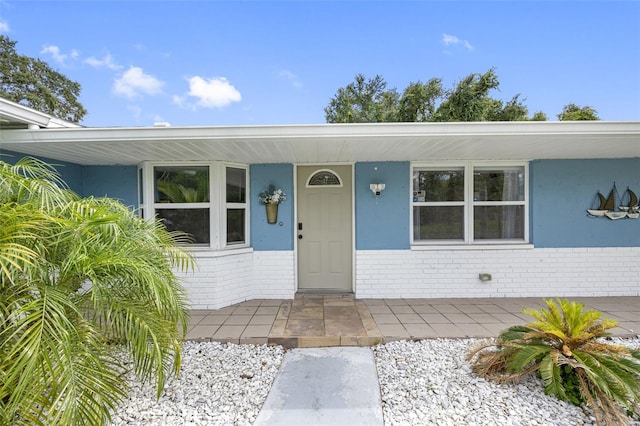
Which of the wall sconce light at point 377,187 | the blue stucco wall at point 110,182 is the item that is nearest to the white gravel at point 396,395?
the wall sconce light at point 377,187

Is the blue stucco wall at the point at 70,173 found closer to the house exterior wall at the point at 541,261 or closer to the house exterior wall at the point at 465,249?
the house exterior wall at the point at 465,249

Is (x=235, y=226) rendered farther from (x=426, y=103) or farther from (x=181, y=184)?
(x=426, y=103)

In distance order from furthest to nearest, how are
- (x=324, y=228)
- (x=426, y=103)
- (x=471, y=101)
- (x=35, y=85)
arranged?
(x=35, y=85) < (x=426, y=103) < (x=471, y=101) < (x=324, y=228)

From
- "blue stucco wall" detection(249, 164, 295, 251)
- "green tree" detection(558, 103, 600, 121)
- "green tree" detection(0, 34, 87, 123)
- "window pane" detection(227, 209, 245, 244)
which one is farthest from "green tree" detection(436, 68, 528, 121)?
"green tree" detection(0, 34, 87, 123)

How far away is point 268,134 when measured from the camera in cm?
318

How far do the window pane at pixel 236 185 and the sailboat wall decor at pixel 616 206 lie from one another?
524 cm

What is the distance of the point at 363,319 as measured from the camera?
3627mm

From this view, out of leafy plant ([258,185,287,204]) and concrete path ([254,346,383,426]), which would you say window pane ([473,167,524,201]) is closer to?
leafy plant ([258,185,287,204])

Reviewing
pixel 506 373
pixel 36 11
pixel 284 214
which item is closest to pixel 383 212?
pixel 284 214

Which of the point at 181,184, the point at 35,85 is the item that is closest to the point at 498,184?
the point at 181,184

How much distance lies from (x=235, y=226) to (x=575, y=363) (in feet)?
13.1

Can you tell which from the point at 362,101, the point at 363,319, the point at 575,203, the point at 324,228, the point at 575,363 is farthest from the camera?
the point at 362,101

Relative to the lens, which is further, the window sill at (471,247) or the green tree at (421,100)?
the green tree at (421,100)

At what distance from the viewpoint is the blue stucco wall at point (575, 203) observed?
14.7 ft
